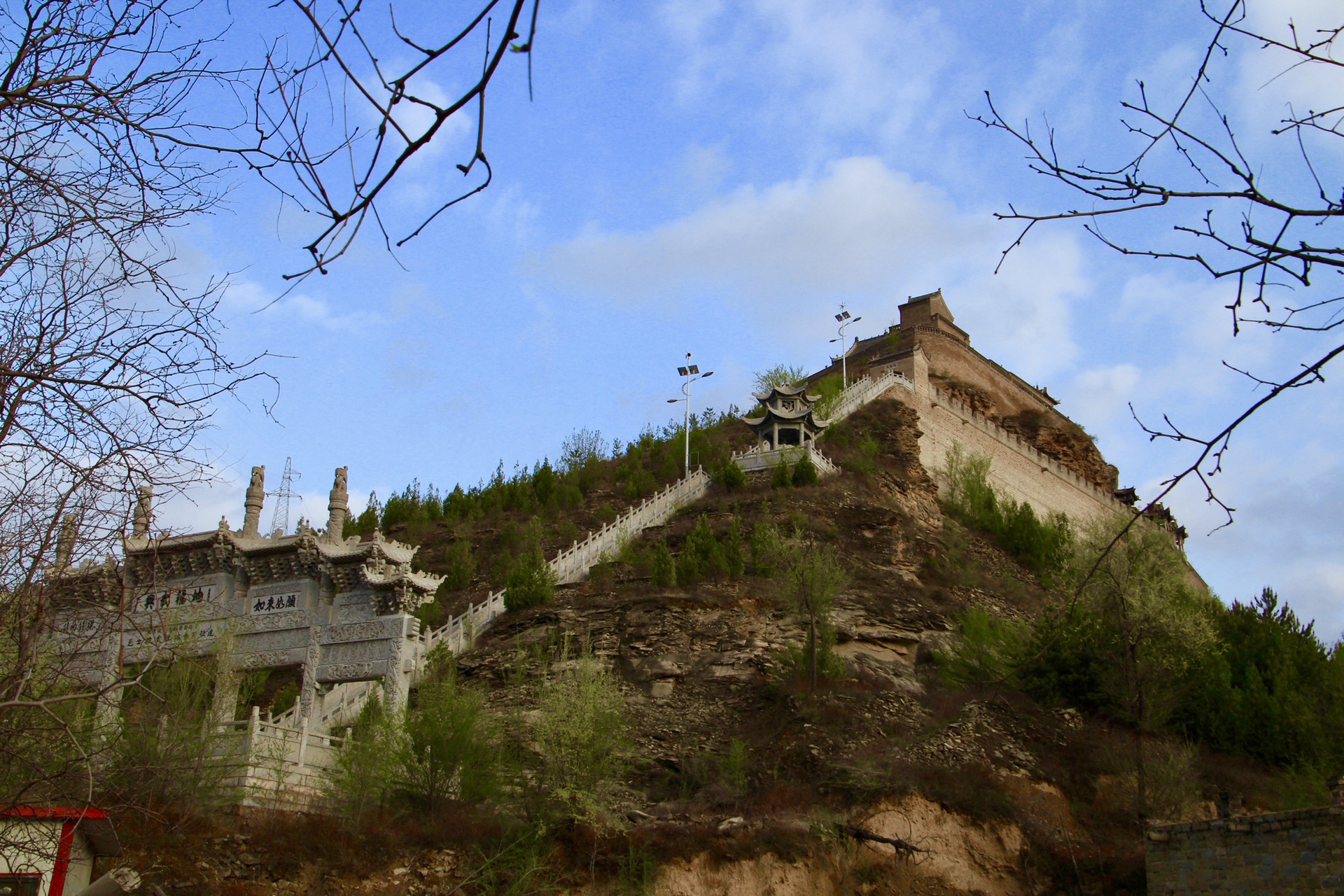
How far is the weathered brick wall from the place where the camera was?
18.4m

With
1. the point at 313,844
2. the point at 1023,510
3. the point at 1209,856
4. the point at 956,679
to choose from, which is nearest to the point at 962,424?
the point at 1023,510

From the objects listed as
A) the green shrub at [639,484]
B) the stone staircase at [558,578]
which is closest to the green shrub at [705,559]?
the stone staircase at [558,578]

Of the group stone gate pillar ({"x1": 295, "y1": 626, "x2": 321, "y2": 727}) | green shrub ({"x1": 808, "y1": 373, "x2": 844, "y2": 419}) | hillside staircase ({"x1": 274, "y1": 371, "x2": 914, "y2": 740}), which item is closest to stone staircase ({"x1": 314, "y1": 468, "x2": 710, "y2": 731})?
hillside staircase ({"x1": 274, "y1": 371, "x2": 914, "y2": 740})

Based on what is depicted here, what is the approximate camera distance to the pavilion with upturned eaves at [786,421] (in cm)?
4600

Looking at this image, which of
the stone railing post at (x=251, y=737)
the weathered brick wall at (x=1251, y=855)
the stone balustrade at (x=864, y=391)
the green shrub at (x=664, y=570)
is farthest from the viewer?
the stone balustrade at (x=864, y=391)

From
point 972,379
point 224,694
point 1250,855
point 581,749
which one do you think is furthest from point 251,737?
point 972,379

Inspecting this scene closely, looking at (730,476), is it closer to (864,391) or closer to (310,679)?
(864,391)

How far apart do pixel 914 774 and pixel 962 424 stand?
34.2 m

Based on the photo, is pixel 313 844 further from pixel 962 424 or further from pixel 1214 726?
pixel 962 424

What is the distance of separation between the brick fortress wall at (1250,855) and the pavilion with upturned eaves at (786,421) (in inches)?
1040

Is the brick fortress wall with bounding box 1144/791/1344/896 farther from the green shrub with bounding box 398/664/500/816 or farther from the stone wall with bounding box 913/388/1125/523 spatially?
the stone wall with bounding box 913/388/1125/523

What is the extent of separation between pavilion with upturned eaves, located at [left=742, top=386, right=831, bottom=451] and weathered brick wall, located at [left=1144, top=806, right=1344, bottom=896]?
2646cm

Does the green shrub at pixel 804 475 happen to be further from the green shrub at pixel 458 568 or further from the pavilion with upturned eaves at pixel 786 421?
the green shrub at pixel 458 568

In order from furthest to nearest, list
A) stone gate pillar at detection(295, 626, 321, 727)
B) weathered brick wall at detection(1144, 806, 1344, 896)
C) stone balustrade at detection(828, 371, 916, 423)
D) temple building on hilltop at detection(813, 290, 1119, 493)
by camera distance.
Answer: temple building on hilltop at detection(813, 290, 1119, 493), stone balustrade at detection(828, 371, 916, 423), stone gate pillar at detection(295, 626, 321, 727), weathered brick wall at detection(1144, 806, 1344, 896)
